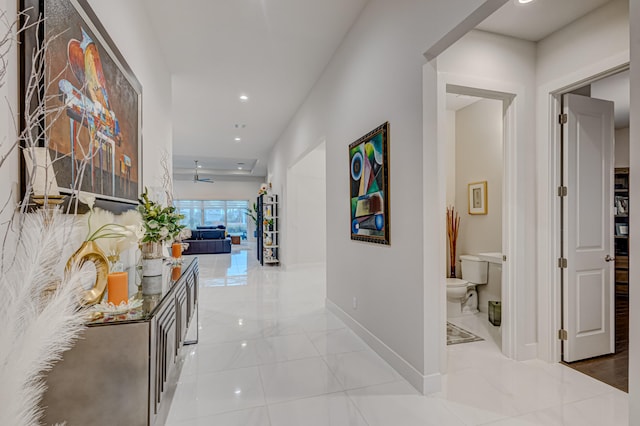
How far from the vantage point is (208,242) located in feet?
35.2

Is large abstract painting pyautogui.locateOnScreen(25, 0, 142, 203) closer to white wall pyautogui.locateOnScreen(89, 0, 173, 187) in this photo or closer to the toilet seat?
white wall pyautogui.locateOnScreen(89, 0, 173, 187)

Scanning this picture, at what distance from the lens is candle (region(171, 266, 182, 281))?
7.00ft

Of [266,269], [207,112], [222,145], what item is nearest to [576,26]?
[207,112]

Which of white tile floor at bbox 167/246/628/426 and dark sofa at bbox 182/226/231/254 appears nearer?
white tile floor at bbox 167/246/628/426

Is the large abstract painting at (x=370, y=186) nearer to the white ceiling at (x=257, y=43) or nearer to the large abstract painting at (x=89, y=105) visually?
the white ceiling at (x=257, y=43)

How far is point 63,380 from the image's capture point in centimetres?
117

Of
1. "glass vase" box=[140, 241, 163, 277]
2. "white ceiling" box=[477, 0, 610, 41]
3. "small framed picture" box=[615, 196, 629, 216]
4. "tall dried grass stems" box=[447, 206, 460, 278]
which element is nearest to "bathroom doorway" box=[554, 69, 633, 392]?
"white ceiling" box=[477, 0, 610, 41]

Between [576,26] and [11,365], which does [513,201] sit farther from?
[11,365]

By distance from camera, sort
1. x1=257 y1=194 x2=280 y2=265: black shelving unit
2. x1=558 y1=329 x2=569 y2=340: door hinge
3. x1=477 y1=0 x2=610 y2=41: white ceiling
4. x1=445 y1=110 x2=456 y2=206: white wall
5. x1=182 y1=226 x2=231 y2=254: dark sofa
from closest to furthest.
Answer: x1=477 y1=0 x2=610 y2=41: white ceiling < x1=558 y1=329 x2=569 y2=340: door hinge < x1=445 y1=110 x2=456 y2=206: white wall < x1=257 y1=194 x2=280 y2=265: black shelving unit < x1=182 y1=226 x2=231 y2=254: dark sofa

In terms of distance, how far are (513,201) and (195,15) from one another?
3.56m

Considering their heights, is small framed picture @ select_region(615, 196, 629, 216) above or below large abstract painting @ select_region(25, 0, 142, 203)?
below

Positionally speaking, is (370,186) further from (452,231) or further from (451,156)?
(451,156)

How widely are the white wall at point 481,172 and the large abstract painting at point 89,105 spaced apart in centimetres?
405

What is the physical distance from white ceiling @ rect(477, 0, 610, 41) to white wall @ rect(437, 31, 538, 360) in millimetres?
95
